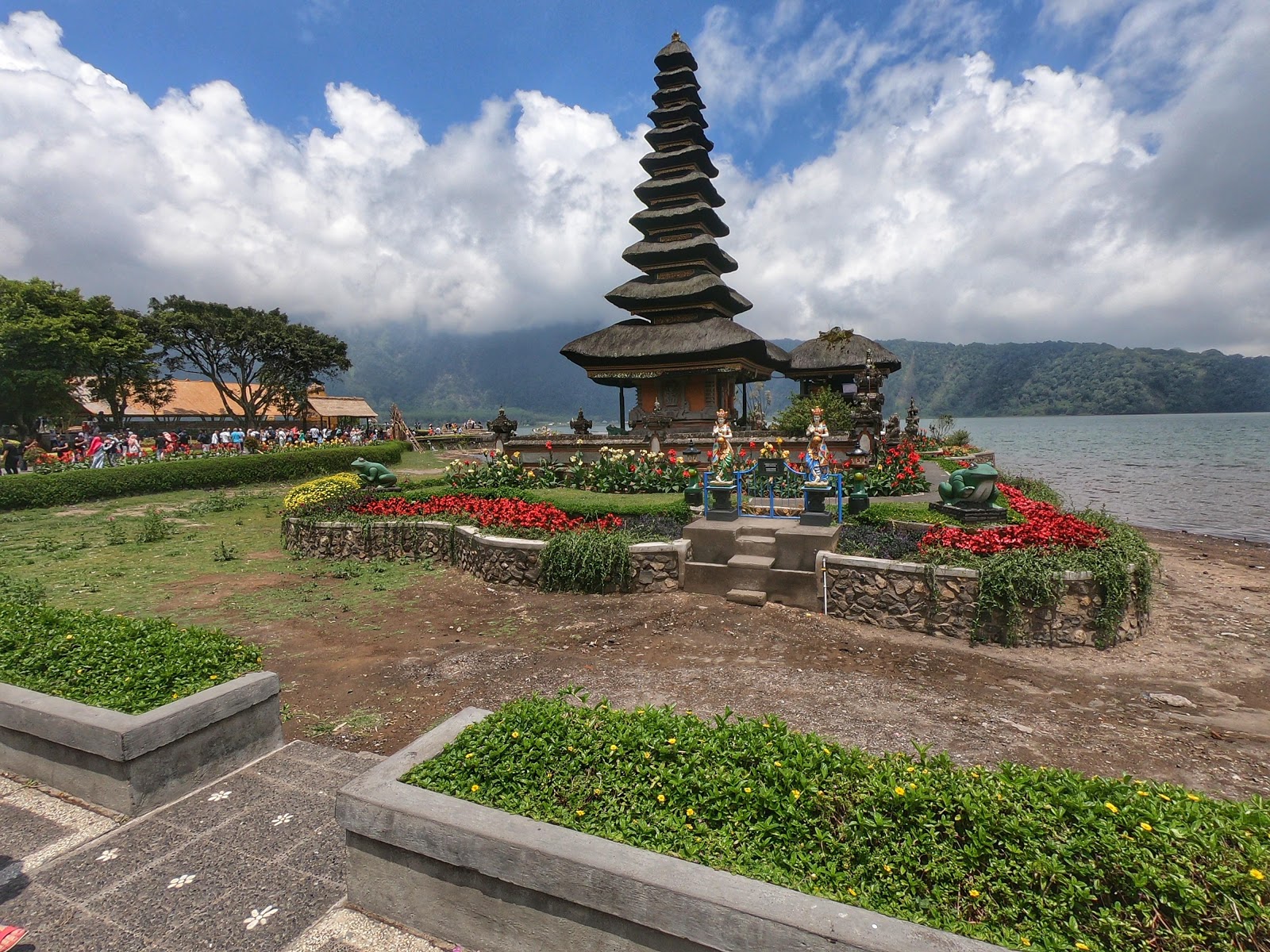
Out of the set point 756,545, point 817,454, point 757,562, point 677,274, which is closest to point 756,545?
point 756,545

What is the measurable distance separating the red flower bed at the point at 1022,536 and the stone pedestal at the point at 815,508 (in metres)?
1.45

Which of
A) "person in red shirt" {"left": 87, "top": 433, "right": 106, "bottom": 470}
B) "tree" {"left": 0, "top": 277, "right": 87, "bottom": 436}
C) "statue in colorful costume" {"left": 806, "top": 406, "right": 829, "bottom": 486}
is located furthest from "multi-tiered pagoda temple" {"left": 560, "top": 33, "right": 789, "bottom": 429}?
"tree" {"left": 0, "top": 277, "right": 87, "bottom": 436}

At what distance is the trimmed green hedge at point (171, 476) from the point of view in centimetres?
1808

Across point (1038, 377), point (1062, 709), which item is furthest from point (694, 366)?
point (1038, 377)

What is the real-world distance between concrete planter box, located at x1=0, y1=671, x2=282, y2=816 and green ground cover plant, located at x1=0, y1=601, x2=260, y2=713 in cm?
15

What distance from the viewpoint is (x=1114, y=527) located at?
998cm

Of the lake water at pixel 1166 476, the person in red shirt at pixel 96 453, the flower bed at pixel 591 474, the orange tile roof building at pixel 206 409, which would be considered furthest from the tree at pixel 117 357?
the lake water at pixel 1166 476

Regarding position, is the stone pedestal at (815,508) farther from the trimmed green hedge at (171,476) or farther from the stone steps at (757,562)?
the trimmed green hedge at (171,476)

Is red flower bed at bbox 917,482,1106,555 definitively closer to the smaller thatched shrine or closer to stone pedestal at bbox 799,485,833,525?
stone pedestal at bbox 799,485,833,525

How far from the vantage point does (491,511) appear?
12.4 metres

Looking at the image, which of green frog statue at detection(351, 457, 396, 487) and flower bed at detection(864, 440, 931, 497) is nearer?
flower bed at detection(864, 440, 931, 497)

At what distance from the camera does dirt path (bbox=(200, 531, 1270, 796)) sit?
547 centimetres

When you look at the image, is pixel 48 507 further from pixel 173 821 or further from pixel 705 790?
pixel 705 790

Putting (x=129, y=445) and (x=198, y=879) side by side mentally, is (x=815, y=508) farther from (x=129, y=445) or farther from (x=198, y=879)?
(x=129, y=445)
